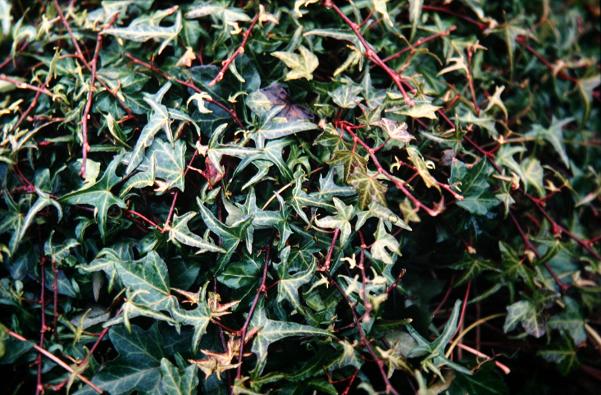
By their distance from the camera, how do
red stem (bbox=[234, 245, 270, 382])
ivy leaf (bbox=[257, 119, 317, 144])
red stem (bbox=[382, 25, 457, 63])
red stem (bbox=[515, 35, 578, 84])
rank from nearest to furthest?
red stem (bbox=[234, 245, 270, 382]) → ivy leaf (bbox=[257, 119, 317, 144]) → red stem (bbox=[382, 25, 457, 63]) → red stem (bbox=[515, 35, 578, 84])

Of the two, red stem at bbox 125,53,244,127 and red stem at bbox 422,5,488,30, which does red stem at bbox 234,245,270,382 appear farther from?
red stem at bbox 422,5,488,30

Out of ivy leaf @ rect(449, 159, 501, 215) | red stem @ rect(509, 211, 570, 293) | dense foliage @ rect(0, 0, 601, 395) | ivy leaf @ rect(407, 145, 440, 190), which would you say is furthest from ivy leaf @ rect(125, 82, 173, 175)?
red stem @ rect(509, 211, 570, 293)

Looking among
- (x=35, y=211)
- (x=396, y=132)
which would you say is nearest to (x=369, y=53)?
(x=396, y=132)

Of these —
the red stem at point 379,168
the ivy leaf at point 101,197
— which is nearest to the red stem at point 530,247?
the red stem at point 379,168

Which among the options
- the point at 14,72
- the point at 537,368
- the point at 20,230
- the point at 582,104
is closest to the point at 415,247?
the point at 537,368

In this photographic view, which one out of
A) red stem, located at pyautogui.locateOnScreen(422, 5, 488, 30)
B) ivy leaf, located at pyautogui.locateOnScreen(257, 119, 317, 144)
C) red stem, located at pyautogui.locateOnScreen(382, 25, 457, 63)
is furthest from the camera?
red stem, located at pyautogui.locateOnScreen(422, 5, 488, 30)

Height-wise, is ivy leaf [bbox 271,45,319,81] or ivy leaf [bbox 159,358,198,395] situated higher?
ivy leaf [bbox 271,45,319,81]
